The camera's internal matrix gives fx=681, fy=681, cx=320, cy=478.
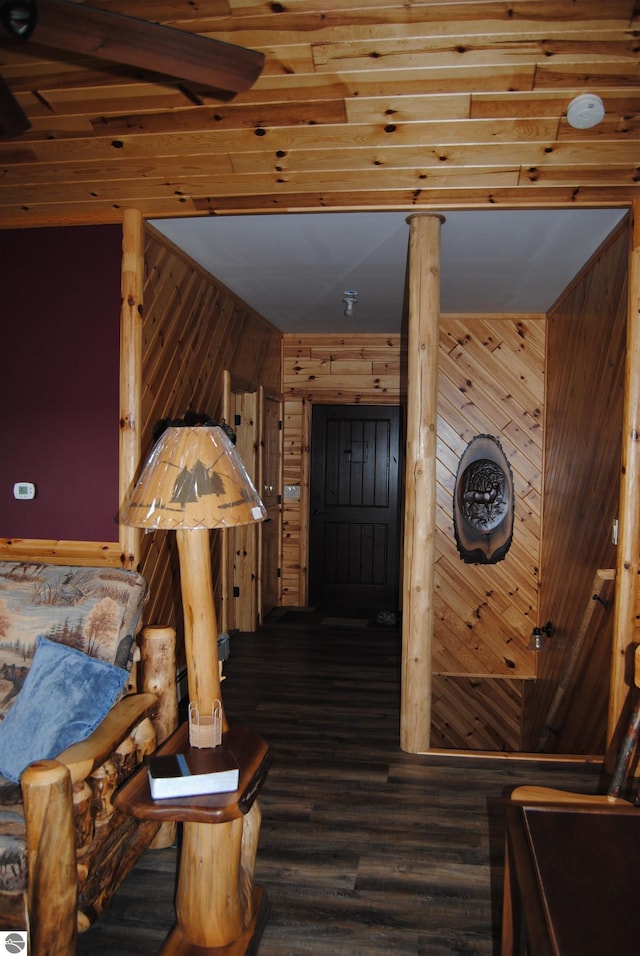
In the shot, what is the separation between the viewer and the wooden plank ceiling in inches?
83.4

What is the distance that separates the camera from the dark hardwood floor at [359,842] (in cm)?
216

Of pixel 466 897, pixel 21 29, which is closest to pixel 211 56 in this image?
pixel 21 29

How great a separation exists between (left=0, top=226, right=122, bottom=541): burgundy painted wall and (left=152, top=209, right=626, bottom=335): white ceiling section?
0.47m

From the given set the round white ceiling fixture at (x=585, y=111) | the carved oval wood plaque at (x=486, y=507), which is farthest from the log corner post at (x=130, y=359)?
the carved oval wood plaque at (x=486, y=507)

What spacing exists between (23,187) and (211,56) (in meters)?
2.00

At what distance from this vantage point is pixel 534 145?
8.51 ft

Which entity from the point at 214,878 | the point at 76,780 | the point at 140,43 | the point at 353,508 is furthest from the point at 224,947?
the point at 353,508

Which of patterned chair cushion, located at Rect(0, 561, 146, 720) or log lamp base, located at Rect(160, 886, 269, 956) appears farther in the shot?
patterned chair cushion, located at Rect(0, 561, 146, 720)

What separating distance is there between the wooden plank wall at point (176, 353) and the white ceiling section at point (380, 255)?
0.14 m

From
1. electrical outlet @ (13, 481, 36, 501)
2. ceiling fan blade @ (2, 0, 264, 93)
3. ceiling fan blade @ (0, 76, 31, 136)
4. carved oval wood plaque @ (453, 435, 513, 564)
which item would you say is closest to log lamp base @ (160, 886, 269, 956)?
electrical outlet @ (13, 481, 36, 501)

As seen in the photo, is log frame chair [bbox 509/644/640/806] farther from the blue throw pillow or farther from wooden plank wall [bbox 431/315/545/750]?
wooden plank wall [bbox 431/315/545/750]

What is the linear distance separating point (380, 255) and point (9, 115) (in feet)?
8.01

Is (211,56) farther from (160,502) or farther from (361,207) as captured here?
(361,207)

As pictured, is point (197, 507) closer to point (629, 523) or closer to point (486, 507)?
point (629, 523)
